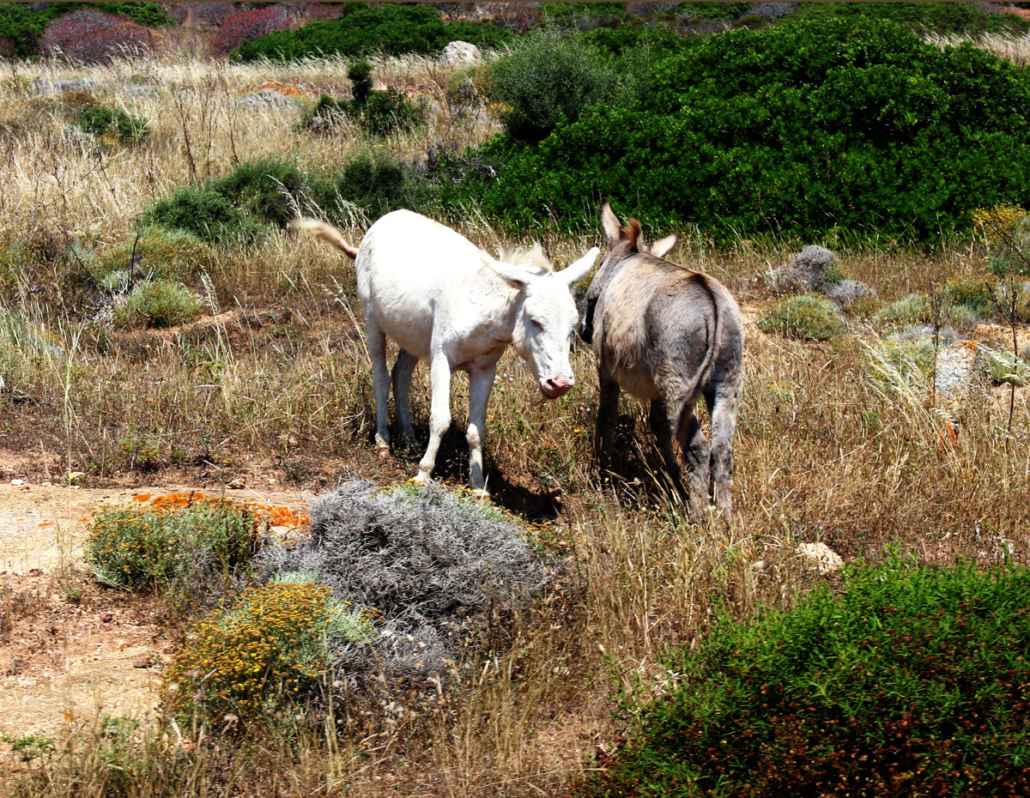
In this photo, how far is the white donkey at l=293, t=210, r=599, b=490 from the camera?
296 inches

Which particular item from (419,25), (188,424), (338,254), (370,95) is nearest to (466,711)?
(188,424)

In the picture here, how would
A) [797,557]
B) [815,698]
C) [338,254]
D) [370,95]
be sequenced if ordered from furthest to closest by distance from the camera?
[370,95] < [338,254] < [797,557] < [815,698]

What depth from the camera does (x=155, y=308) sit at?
1246 cm

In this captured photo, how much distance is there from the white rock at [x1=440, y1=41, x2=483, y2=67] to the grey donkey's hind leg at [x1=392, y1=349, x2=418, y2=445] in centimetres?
2277

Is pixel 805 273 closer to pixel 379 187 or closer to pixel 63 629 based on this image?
pixel 379 187

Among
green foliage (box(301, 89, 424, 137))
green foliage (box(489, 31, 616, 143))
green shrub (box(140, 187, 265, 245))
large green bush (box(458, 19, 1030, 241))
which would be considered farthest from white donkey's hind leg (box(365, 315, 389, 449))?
green foliage (box(301, 89, 424, 137))

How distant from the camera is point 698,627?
20.2 feet

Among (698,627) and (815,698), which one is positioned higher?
(815,698)

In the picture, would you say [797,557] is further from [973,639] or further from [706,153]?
[706,153]

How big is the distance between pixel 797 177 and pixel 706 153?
113cm

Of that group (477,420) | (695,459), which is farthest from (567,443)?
(695,459)

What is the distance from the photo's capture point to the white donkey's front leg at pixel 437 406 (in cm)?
812

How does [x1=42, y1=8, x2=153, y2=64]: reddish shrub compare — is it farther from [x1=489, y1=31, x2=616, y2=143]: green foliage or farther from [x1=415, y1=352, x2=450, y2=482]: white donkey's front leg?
[x1=415, y1=352, x2=450, y2=482]: white donkey's front leg

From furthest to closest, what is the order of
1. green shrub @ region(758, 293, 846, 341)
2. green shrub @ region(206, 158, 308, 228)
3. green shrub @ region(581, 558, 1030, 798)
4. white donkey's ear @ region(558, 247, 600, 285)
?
green shrub @ region(206, 158, 308, 228) → green shrub @ region(758, 293, 846, 341) → white donkey's ear @ region(558, 247, 600, 285) → green shrub @ region(581, 558, 1030, 798)
